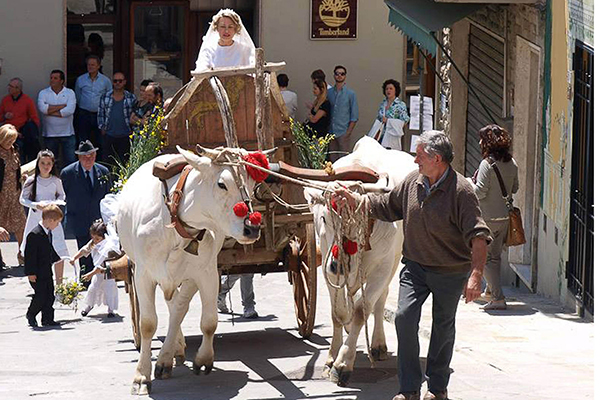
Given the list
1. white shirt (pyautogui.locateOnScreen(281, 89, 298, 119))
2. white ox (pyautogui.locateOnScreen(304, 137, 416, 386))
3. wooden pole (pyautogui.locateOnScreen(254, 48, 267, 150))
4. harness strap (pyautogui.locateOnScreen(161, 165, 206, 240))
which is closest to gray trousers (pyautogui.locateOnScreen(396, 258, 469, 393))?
white ox (pyautogui.locateOnScreen(304, 137, 416, 386))

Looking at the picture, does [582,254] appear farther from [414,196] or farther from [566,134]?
[414,196]

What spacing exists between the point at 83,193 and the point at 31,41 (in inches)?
310

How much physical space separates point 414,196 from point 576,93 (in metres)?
4.31

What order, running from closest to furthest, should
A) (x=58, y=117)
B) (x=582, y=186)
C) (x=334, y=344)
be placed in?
(x=334, y=344), (x=582, y=186), (x=58, y=117)

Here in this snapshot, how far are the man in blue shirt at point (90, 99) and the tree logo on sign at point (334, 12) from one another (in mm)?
4010

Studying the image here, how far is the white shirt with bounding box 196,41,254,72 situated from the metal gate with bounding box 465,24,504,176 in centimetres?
523

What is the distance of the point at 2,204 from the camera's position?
55.5 ft

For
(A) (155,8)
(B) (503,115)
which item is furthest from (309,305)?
(A) (155,8)

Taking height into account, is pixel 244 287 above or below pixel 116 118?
below

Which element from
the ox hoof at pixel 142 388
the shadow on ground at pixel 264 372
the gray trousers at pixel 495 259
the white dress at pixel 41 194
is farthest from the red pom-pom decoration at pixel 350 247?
the white dress at pixel 41 194

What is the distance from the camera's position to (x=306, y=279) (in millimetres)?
11461

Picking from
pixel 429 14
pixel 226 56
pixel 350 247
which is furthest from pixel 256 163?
pixel 429 14

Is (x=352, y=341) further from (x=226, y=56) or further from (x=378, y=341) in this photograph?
(x=226, y=56)

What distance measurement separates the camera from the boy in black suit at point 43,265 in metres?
13.3
